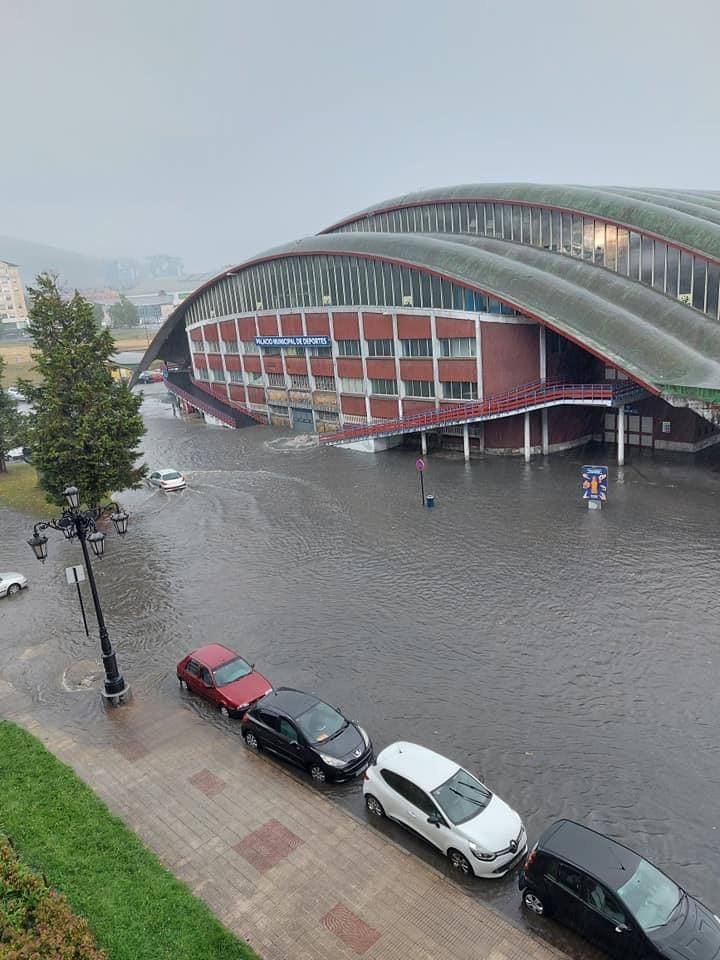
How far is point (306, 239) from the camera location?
60.0 meters

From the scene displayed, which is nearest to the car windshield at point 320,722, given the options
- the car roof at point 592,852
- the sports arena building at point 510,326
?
the car roof at point 592,852

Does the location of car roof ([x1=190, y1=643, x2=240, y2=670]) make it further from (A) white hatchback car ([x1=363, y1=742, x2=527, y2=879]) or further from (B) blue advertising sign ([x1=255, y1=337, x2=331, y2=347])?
(B) blue advertising sign ([x1=255, y1=337, x2=331, y2=347])

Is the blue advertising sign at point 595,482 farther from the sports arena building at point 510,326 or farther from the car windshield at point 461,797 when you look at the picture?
the car windshield at point 461,797

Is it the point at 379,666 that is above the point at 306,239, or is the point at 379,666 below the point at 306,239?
below

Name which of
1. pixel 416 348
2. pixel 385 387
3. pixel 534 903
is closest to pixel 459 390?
pixel 416 348

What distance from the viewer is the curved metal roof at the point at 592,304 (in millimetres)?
36188

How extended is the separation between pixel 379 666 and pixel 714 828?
9377 millimetres

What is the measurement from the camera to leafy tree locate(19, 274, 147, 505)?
3250 cm

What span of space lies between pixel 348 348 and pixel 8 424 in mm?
25877

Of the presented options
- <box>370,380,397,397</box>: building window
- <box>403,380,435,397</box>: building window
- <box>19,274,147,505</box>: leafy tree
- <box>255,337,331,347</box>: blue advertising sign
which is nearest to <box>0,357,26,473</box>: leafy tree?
<box>19,274,147,505</box>: leafy tree

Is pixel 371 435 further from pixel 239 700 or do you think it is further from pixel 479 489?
pixel 239 700

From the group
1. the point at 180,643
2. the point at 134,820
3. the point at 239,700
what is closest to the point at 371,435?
the point at 180,643

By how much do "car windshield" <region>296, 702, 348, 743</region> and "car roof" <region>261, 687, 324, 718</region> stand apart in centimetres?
15

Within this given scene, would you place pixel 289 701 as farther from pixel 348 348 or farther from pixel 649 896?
pixel 348 348
